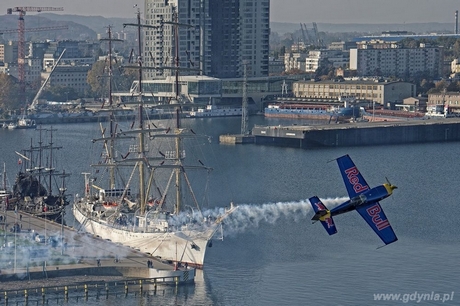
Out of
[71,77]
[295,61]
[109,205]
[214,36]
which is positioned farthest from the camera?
[295,61]

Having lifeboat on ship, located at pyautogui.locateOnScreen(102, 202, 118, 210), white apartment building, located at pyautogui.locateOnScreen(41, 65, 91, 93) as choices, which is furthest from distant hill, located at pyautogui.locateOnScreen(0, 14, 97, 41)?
lifeboat on ship, located at pyautogui.locateOnScreen(102, 202, 118, 210)

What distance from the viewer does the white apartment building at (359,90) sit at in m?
60.8

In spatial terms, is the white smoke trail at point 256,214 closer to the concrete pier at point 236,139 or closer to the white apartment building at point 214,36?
the concrete pier at point 236,139

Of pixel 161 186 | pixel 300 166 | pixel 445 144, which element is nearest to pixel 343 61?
pixel 445 144

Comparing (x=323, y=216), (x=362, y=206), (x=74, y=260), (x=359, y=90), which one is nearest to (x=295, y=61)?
(x=359, y=90)

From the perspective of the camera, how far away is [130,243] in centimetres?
2492

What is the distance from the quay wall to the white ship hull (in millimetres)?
19240

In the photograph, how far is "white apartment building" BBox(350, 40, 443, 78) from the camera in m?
75.3

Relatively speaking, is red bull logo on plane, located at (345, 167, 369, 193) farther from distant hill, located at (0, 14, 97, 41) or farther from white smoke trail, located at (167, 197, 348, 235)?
distant hill, located at (0, 14, 97, 41)

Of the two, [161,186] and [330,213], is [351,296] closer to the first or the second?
[330,213]

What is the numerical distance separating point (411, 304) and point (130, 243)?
20.0 feet

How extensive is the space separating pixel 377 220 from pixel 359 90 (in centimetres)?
4369

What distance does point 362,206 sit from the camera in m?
18.4

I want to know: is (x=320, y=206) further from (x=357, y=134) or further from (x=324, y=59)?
(x=324, y=59)
